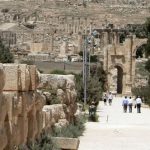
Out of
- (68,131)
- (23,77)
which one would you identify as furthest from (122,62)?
(23,77)

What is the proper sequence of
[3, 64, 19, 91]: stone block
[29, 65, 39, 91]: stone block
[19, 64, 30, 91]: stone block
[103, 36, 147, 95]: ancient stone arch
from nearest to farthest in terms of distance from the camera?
[3, 64, 19, 91]: stone block
[19, 64, 30, 91]: stone block
[29, 65, 39, 91]: stone block
[103, 36, 147, 95]: ancient stone arch

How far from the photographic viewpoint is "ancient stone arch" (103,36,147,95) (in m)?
63.8

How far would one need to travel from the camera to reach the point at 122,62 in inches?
2552

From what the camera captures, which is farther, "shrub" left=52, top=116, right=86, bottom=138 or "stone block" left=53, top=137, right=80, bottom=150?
"shrub" left=52, top=116, right=86, bottom=138

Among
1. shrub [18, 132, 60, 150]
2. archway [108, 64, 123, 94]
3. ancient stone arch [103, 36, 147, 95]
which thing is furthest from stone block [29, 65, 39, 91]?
archway [108, 64, 123, 94]

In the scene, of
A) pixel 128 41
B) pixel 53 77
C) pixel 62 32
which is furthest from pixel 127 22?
pixel 53 77

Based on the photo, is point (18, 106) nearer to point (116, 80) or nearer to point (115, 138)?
point (115, 138)

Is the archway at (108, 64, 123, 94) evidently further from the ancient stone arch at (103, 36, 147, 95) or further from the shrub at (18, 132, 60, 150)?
the shrub at (18, 132, 60, 150)

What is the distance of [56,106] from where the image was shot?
15.7 m

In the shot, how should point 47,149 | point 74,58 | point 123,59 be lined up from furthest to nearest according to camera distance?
point 74,58, point 123,59, point 47,149

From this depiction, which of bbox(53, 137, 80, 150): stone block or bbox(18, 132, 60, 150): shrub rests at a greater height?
bbox(18, 132, 60, 150): shrub

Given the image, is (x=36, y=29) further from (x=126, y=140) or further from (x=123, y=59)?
(x=126, y=140)

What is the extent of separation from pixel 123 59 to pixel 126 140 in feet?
159

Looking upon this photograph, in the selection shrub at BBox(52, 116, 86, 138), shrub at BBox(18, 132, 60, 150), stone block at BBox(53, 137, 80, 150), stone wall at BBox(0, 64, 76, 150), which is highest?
stone wall at BBox(0, 64, 76, 150)
